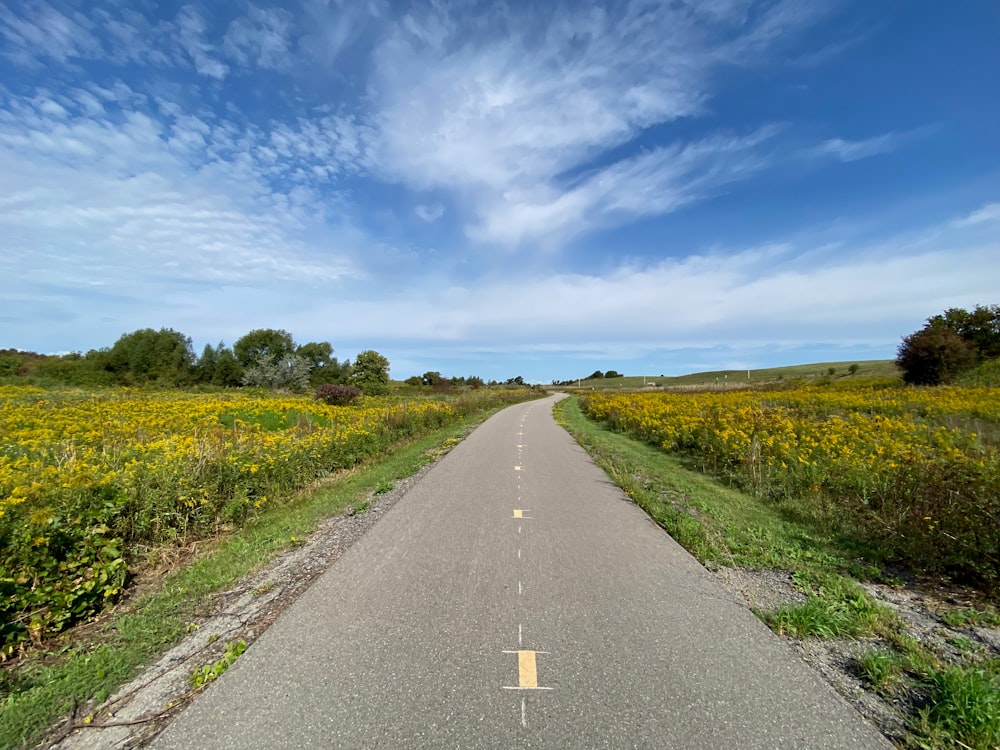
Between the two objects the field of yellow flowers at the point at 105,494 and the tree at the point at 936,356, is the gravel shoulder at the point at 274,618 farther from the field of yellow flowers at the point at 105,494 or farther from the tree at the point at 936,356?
the tree at the point at 936,356

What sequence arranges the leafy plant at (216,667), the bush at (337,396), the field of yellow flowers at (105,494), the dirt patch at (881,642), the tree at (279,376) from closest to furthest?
the dirt patch at (881,642) < the leafy plant at (216,667) < the field of yellow flowers at (105,494) < the bush at (337,396) < the tree at (279,376)

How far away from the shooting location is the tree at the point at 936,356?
1184 inches

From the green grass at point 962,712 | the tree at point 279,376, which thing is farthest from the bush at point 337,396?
the tree at point 279,376

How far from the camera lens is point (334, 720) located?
2475mm

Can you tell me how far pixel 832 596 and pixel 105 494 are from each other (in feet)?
23.5

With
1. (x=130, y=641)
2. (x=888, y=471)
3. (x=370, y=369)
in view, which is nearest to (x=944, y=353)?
(x=888, y=471)

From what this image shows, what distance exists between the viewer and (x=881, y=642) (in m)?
3.46

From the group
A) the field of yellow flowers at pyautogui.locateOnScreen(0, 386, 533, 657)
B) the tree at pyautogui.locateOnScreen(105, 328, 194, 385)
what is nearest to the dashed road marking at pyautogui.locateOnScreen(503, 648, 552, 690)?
the field of yellow flowers at pyautogui.locateOnScreen(0, 386, 533, 657)

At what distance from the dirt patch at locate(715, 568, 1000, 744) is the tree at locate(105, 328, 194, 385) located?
60.7 m

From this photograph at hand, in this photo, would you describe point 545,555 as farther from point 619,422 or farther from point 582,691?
point 619,422

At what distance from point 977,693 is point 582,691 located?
2.24 m

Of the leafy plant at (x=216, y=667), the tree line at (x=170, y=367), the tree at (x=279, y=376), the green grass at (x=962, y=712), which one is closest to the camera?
the green grass at (x=962, y=712)

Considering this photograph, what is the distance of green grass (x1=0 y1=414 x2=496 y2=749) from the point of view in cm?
273

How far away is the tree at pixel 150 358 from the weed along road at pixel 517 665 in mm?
58678
